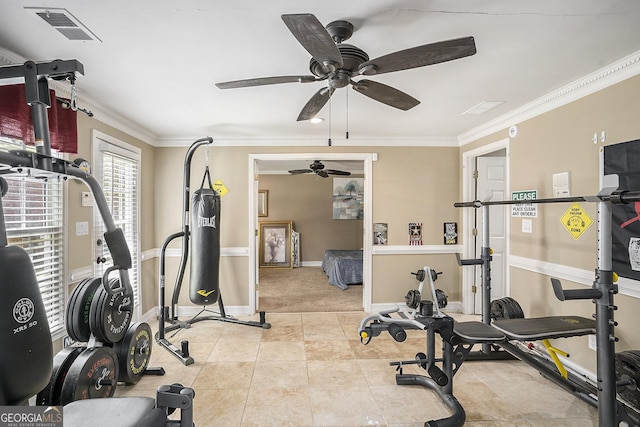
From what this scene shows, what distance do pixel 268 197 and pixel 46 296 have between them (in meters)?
5.49

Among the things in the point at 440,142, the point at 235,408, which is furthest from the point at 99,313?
the point at 440,142

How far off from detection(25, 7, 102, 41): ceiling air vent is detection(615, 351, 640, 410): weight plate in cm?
373

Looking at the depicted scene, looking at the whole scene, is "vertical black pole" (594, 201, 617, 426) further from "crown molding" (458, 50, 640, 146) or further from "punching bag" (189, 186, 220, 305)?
"punching bag" (189, 186, 220, 305)

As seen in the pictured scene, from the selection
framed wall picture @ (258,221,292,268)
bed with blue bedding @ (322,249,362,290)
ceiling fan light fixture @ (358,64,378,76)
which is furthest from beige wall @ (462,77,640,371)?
framed wall picture @ (258,221,292,268)

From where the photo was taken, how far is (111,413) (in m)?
1.31

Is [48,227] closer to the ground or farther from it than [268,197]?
closer to the ground

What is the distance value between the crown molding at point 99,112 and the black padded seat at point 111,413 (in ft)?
5.33

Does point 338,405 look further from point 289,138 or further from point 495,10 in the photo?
point 289,138

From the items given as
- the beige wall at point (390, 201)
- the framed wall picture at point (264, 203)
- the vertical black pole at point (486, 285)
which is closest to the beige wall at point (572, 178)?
the beige wall at point (390, 201)

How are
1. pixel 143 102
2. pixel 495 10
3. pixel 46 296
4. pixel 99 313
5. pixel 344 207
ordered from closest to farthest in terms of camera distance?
pixel 495 10 → pixel 99 313 → pixel 46 296 → pixel 143 102 → pixel 344 207

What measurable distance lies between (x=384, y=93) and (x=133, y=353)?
2.69 meters

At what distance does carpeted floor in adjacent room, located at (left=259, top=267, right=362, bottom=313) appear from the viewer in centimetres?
455

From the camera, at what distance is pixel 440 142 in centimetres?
436

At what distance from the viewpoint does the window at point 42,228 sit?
2125 millimetres
